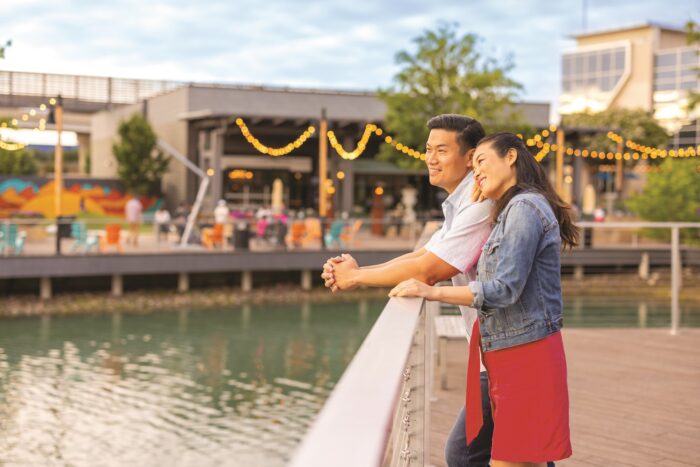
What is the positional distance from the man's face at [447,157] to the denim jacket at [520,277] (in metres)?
0.44

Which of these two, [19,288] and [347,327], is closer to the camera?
[347,327]

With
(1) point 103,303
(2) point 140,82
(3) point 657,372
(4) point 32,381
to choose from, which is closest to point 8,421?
(4) point 32,381

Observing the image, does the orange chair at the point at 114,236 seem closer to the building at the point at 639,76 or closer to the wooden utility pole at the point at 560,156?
the wooden utility pole at the point at 560,156

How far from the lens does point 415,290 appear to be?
9.44ft

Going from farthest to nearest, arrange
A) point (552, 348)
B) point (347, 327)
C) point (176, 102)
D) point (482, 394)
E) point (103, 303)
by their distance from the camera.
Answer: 1. point (176, 102)
2. point (103, 303)
3. point (347, 327)
4. point (482, 394)
5. point (552, 348)

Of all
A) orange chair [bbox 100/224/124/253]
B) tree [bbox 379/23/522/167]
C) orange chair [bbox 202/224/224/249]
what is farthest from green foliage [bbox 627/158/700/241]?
orange chair [bbox 100/224/124/253]

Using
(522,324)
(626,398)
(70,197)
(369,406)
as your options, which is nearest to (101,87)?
(70,197)

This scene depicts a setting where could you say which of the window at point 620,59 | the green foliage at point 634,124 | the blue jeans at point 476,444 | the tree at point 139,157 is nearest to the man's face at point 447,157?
the blue jeans at point 476,444

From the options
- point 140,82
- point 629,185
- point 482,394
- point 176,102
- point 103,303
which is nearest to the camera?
point 482,394

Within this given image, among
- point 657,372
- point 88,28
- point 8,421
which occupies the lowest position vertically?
point 8,421

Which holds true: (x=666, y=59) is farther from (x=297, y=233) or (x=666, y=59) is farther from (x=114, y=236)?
(x=114, y=236)

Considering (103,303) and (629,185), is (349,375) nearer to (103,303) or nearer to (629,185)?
(103,303)

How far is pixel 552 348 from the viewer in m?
2.86

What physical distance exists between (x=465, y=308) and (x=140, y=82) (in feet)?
154
